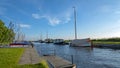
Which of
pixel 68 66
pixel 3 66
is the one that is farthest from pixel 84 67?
pixel 3 66

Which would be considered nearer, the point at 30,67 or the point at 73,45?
the point at 30,67

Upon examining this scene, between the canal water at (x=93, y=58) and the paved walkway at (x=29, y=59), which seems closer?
the paved walkway at (x=29, y=59)

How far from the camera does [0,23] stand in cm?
5722

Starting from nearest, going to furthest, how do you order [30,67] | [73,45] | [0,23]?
[30,67], [0,23], [73,45]

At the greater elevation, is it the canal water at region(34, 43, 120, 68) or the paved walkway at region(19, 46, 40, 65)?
the paved walkway at region(19, 46, 40, 65)

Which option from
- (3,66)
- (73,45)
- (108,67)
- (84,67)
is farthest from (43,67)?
(73,45)

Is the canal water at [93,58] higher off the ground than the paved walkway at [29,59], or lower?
lower

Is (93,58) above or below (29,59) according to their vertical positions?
below

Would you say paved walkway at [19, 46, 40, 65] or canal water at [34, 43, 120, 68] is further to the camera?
canal water at [34, 43, 120, 68]

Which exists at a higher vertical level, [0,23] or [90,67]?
[0,23]

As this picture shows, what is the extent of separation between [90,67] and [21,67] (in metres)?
9.52

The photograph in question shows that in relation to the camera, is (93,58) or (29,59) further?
(93,58)

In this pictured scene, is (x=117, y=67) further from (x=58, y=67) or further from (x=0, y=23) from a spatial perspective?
(x=0, y=23)

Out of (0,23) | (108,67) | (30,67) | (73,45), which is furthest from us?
(73,45)
